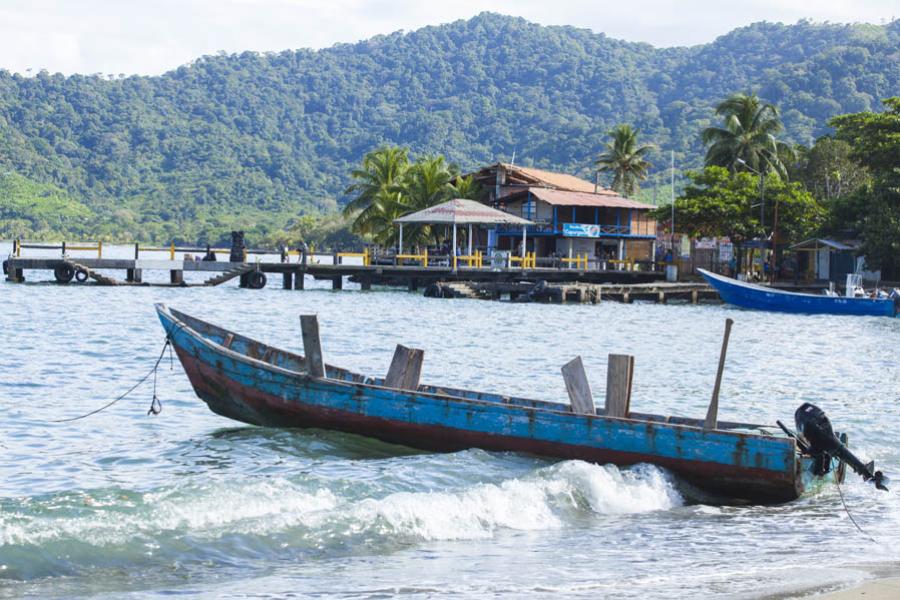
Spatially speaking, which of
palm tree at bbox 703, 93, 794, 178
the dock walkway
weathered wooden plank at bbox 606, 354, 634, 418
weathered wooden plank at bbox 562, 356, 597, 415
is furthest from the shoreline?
palm tree at bbox 703, 93, 794, 178

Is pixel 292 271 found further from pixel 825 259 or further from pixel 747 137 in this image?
pixel 747 137

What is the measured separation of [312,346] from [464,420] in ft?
7.25

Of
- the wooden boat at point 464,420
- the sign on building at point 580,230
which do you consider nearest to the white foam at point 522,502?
the wooden boat at point 464,420

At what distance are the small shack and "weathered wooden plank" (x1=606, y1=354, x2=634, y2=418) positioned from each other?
42.4 m

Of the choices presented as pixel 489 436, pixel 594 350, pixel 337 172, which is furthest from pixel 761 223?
pixel 337 172

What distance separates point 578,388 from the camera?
13281 mm

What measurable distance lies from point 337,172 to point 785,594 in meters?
172

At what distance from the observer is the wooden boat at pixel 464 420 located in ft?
40.1

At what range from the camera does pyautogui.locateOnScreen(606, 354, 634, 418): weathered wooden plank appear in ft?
42.3

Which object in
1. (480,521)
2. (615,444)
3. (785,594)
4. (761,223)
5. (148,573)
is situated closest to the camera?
(785,594)

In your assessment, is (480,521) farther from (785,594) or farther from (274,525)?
(785,594)

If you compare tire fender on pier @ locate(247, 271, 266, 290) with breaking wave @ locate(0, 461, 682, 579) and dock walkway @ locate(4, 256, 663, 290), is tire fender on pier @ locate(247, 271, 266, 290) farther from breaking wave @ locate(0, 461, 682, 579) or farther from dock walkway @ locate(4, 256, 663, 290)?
breaking wave @ locate(0, 461, 682, 579)

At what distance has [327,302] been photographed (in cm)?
4828

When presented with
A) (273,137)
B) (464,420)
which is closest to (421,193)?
(464,420)
